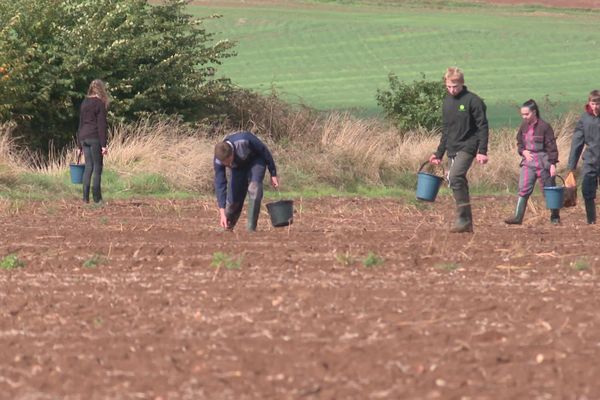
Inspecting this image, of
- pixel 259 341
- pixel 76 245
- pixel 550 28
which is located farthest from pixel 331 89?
pixel 259 341

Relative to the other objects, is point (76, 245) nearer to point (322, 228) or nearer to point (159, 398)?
point (322, 228)

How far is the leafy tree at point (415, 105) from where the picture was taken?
28.4m

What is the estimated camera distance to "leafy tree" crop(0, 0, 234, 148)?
24734mm

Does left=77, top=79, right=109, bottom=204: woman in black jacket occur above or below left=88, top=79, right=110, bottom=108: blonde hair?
below

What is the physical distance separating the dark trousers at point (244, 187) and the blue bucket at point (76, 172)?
572cm

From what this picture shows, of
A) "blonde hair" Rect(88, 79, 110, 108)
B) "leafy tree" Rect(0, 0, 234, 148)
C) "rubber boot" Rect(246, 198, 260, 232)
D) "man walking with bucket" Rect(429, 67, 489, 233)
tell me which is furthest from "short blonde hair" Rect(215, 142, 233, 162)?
"leafy tree" Rect(0, 0, 234, 148)

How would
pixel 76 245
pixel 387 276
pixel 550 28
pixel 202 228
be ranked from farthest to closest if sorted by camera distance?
pixel 550 28, pixel 202 228, pixel 76 245, pixel 387 276

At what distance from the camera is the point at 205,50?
26531 millimetres

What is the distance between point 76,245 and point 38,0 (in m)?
12.9

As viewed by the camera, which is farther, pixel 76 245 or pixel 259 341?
pixel 76 245

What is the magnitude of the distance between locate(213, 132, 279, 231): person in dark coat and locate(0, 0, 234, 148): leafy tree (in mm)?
9845

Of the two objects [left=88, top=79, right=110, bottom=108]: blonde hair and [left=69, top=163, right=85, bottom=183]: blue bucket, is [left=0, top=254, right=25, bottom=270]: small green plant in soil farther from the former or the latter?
[left=69, top=163, right=85, bottom=183]: blue bucket

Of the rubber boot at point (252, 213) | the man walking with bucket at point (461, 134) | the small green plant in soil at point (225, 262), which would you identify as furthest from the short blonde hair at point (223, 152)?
the man walking with bucket at point (461, 134)

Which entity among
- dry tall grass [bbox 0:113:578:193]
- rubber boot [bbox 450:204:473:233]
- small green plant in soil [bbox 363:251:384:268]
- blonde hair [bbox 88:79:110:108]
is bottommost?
dry tall grass [bbox 0:113:578:193]
